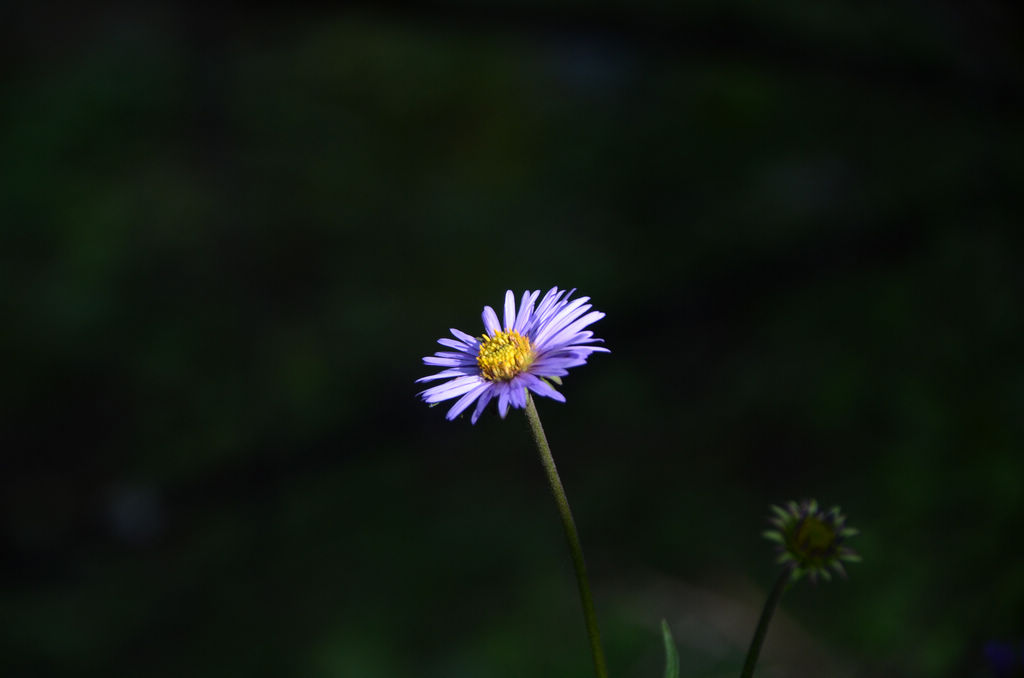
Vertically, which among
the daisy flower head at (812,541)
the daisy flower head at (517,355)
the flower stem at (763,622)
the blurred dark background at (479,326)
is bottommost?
the flower stem at (763,622)

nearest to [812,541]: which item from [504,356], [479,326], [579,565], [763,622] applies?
[763,622]

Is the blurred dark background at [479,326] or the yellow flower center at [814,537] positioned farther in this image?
the blurred dark background at [479,326]

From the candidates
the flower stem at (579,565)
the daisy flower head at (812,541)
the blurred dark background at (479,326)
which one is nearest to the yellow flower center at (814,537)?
the daisy flower head at (812,541)

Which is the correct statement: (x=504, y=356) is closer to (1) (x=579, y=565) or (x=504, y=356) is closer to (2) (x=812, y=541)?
(1) (x=579, y=565)

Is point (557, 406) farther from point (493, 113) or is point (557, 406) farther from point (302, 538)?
point (493, 113)

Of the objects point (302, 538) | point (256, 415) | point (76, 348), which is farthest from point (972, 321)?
point (76, 348)

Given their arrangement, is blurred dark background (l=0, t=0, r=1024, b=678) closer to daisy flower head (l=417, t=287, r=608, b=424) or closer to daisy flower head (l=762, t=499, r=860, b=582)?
daisy flower head (l=762, t=499, r=860, b=582)

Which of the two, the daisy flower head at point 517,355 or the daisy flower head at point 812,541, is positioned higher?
the daisy flower head at point 517,355

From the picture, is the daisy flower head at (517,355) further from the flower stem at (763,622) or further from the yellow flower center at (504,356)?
the flower stem at (763,622)

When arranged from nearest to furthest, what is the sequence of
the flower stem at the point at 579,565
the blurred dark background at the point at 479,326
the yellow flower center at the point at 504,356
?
the flower stem at the point at 579,565 < the yellow flower center at the point at 504,356 < the blurred dark background at the point at 479,326
